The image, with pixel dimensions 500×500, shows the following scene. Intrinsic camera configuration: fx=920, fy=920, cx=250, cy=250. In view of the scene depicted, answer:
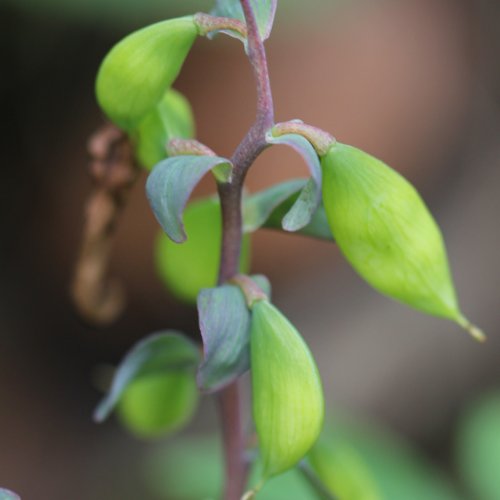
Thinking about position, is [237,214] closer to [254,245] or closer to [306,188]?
[306,188]

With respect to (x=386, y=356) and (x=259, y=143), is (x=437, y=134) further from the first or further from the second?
(x=259, y=143)

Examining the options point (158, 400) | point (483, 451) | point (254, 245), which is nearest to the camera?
point (158, 400)

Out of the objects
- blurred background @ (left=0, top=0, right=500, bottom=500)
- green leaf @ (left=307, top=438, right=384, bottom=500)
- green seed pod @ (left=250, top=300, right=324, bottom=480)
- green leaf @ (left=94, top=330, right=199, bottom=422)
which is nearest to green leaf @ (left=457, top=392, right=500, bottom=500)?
blurred background @ (left=0, top=0, right=500, bottom=500)

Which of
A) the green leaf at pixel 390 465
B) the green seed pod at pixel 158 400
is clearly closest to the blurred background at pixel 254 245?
the green leaf at pixel 390 465

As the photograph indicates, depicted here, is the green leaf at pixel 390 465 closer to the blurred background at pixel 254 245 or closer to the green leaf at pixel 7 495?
the blurred background at pixel 254 245

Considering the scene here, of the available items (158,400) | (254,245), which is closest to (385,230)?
(158,400)

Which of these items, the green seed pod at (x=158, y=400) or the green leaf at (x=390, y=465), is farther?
the green leaf at (x=390, y=465)

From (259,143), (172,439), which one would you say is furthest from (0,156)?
(259,143)
